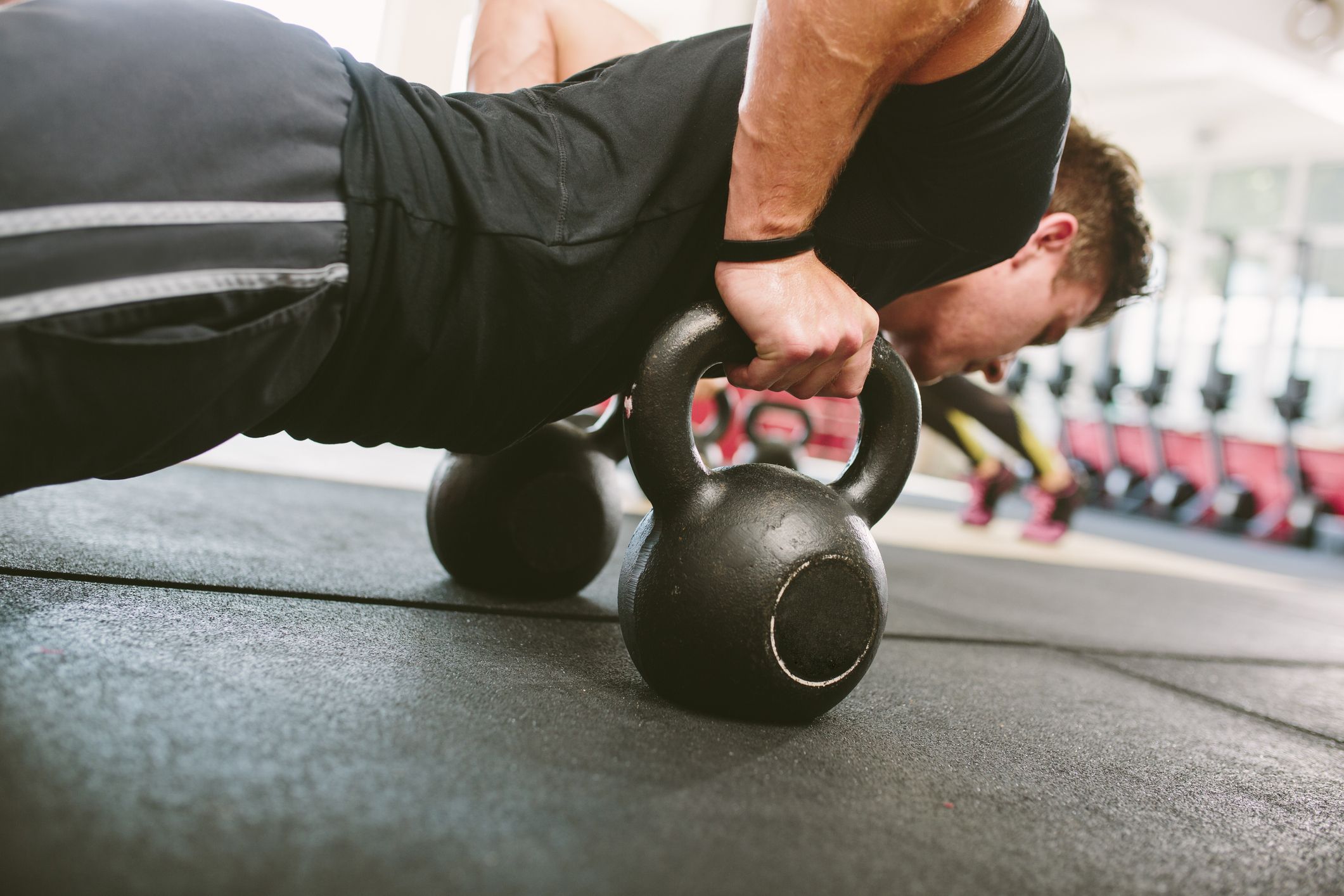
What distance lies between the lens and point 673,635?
778 mm

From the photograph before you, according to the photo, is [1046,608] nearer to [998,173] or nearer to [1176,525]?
[998,173]

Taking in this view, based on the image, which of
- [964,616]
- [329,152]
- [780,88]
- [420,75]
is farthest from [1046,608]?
[420,75]

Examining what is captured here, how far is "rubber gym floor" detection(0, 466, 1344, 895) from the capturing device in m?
0.48

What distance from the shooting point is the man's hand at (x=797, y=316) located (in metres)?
0.81

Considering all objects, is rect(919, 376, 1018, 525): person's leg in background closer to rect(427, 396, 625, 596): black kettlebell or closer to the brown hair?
the brown hair

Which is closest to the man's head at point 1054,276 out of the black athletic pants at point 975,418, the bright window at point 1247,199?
the black athletic pants at point 975,418

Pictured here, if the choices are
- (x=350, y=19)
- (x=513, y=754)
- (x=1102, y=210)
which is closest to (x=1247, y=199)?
(x=350, y=19)

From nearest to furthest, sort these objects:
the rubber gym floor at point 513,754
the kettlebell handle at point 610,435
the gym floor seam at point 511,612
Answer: the rubber gym floor at point 513,754 < the gym floor seam at point 511,612 < the kettlebell handle at point 610,435

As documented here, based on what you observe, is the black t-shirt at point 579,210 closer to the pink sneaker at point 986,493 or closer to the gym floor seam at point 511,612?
the gym floor seam at point 511,612

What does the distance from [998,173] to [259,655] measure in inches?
29.8

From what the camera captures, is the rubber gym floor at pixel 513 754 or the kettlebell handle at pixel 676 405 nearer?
the rubber gym floor at pixel 513 754

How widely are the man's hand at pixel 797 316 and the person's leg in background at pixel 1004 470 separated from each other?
7.63 ft

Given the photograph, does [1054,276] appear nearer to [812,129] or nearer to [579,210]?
[812,129]

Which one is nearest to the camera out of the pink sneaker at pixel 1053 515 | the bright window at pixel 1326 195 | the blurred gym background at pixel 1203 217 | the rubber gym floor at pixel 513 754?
the rubber gym floor at pixel 513 754
